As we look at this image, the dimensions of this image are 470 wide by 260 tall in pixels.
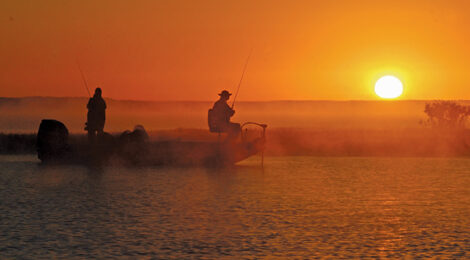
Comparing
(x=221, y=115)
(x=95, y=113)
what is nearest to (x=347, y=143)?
(x=221, y=115)

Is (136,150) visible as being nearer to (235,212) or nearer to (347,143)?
(235,212)

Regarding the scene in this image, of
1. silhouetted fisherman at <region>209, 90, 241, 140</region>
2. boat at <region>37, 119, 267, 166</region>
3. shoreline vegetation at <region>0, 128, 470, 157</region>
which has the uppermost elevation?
shoreline vegetation at <region>0, 128, 470, 157</region>

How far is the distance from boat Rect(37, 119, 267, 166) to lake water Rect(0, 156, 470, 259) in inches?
47.2

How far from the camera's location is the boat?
25.0 meters

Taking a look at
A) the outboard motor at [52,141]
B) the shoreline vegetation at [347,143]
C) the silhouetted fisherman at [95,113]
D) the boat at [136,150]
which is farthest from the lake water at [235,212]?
the shoreline vegetation at [347,143]

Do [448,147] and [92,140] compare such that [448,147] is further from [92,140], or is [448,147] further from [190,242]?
[190,242]

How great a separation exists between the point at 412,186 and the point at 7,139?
2128cm

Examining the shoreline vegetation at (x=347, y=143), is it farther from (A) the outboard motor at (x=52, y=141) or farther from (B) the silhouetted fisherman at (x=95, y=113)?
(B) the silhouetted fisherman at (x=95, y=113)

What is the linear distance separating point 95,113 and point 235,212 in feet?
40.5

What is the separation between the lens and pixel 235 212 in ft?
46.8

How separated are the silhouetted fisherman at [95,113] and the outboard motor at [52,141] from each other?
2.74 ft

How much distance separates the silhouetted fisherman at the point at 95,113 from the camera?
2561cm

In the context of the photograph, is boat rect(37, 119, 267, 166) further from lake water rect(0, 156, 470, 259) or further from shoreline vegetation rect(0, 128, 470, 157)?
shoreline vegetation rect(0, 128, 470, 157)

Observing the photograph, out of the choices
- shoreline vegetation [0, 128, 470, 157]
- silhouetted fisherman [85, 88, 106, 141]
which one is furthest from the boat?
shoreline vegetation [0, 128, 470, 157]
